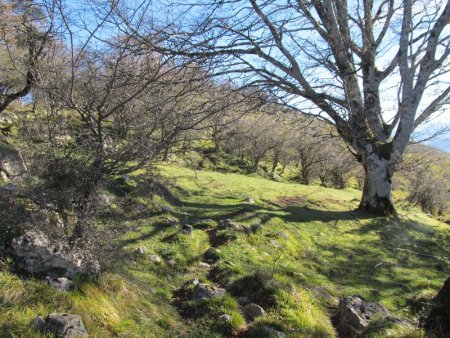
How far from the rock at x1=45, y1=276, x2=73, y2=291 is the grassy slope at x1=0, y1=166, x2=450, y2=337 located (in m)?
0.13

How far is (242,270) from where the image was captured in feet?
21.5

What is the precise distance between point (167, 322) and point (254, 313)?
1229 millimetres

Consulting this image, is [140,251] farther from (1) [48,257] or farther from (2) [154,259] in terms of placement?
(1) [48,257]

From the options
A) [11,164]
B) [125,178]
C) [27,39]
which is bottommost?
[125,178]

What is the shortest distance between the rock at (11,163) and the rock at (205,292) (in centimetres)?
519

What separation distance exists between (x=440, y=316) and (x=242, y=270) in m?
3.09

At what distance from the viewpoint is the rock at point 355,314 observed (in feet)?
16.9

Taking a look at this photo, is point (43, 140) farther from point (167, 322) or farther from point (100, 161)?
point (167, 322)

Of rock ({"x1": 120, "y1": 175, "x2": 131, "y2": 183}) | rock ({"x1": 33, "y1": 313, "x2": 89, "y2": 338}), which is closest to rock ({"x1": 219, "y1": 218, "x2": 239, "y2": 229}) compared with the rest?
rock ({"x1": 120, "y1": 175, "x2": 131, "y2": 183})

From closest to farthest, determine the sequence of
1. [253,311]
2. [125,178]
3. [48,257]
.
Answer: [48,257]
[253,311]
[125,178]

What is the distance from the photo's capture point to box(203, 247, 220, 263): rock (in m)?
7.09

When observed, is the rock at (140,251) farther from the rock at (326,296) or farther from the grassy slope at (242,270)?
the rock at (326,296)

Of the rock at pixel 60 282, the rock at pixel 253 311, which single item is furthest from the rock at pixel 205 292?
the rock at pixel 60 282

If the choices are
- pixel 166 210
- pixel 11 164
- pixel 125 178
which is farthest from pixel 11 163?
pixel 166 210
